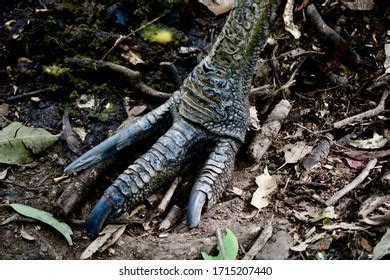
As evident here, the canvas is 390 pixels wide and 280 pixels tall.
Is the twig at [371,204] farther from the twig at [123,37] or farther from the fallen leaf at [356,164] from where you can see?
Answer: the twig at [123,37]

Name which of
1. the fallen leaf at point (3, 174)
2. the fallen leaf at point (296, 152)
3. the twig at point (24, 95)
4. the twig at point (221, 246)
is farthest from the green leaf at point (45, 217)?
the fallen leaf at point (296, 152)

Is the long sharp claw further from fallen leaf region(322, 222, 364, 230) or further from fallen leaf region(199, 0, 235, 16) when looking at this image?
fallen leaf region(199, 0, 235, 16)

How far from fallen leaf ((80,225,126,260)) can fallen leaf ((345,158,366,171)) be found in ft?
2.57

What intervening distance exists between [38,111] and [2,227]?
601mm

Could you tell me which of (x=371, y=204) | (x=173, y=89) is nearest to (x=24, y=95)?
(x=173, y=89)

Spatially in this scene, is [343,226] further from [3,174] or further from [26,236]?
[3,174]

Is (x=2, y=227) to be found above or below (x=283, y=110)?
below

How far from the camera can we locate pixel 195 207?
6.90 ft

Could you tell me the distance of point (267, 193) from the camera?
2.18 m

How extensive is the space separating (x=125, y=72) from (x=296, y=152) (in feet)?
2.45

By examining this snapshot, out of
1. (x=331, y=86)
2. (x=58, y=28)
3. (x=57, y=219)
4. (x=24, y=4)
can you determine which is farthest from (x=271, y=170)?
(x=24, y=4)

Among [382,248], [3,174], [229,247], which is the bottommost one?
[3,174]

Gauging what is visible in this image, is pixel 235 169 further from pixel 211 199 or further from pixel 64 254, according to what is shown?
pixel 64 254

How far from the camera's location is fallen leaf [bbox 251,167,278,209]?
7.06ft
